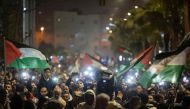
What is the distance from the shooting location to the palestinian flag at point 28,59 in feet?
56.9

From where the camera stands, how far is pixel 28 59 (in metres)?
17.6

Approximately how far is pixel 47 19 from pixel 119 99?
516 ft

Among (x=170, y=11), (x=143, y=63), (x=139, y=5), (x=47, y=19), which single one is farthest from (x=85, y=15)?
(x=143, y=63)

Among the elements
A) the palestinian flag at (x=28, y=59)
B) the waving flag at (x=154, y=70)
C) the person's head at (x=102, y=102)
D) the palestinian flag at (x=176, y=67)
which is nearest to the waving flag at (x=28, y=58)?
the palestinian flag at (x=28, y=59)

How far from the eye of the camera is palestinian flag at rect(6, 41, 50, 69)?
17328 millimetres

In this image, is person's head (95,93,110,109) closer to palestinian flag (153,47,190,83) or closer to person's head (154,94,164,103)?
palestinian flag (153,47,190,83)

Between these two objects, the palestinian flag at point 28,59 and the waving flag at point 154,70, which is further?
the palestinian flag at point 28,59

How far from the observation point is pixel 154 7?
46562 mm

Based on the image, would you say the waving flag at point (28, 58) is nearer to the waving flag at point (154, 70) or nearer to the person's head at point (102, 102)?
the waving flag at point (154, 70)

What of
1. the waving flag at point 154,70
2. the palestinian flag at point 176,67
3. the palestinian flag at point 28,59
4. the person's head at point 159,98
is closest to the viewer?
the palestinian flag at point 176,67

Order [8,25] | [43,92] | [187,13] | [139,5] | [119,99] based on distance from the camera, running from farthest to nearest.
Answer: [139,5] < [8,25] < [187,13] < [119,99] < [43,92]

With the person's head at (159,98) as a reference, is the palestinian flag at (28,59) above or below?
above

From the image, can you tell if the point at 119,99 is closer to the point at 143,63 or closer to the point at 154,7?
the point at 143,63

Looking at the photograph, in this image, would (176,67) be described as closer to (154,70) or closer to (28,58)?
(154,70)
